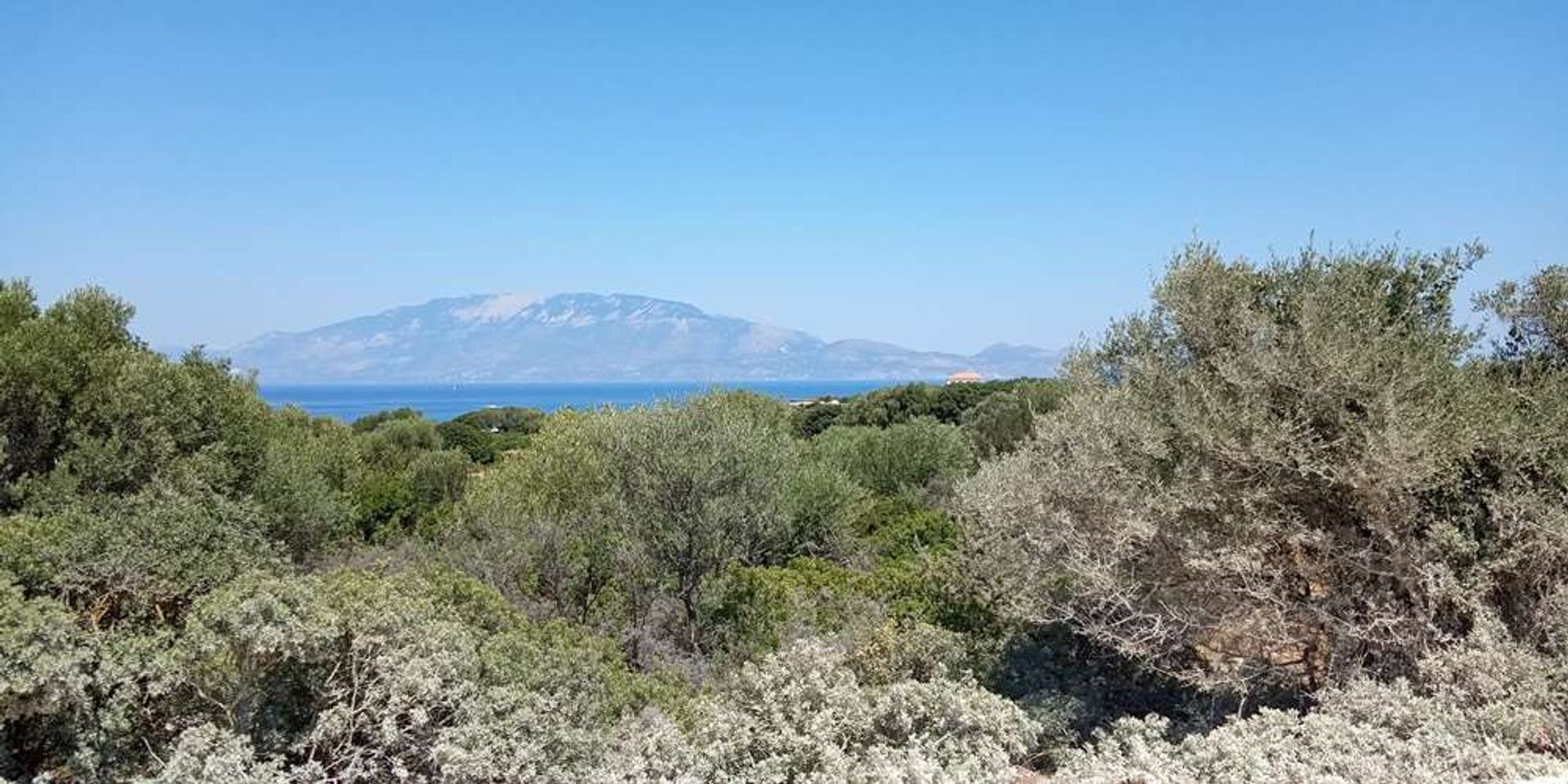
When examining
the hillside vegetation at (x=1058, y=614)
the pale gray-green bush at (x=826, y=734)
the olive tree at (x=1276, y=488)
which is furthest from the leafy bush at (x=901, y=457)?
the pale gray-green bush at (x=826, y=734)

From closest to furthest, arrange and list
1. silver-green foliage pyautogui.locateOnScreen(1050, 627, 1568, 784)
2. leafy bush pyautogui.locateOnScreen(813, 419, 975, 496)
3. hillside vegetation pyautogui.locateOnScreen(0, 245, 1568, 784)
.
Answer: silver-green foliage pyautogui.locateOnScreen(1050, 627, 1568, 784), hillside vegetation pyautogui.locateOnScreen(0, 245, 1568, 784), leafy bush pyautogui.locateOnScreen(813, 419, 975, 496)

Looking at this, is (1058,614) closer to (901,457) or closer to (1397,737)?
(1397,737)

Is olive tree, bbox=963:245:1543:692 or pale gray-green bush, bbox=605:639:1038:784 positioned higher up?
olive tree, bbox=963:245:1543:692

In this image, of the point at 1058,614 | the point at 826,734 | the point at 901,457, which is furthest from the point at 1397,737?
the point at 901,457

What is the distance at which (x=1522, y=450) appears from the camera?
7.54 meters

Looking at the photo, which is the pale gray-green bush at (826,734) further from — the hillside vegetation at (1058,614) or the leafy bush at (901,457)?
the leafy bush at (901,457)

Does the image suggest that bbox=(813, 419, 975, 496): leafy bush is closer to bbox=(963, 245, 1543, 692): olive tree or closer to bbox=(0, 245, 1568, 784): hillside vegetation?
bbox=(0, 245, 1568, 784): hillside vegetation

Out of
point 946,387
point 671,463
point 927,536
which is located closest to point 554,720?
point 671,463

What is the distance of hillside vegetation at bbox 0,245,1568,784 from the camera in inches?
251

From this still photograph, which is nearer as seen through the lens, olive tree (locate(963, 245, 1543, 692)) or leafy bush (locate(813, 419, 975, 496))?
olive tree (locate(963, 245, 1543, 692))

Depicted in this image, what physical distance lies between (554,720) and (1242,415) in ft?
20.4

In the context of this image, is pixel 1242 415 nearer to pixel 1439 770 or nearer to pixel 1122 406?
pixel 1122 406

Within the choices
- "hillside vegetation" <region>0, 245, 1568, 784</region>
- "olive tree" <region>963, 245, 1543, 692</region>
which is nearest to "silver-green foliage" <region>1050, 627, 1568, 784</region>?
"hillside vegetation" <region>0, 245, 1568, 784</region>

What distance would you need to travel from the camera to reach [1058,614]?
10.0m
